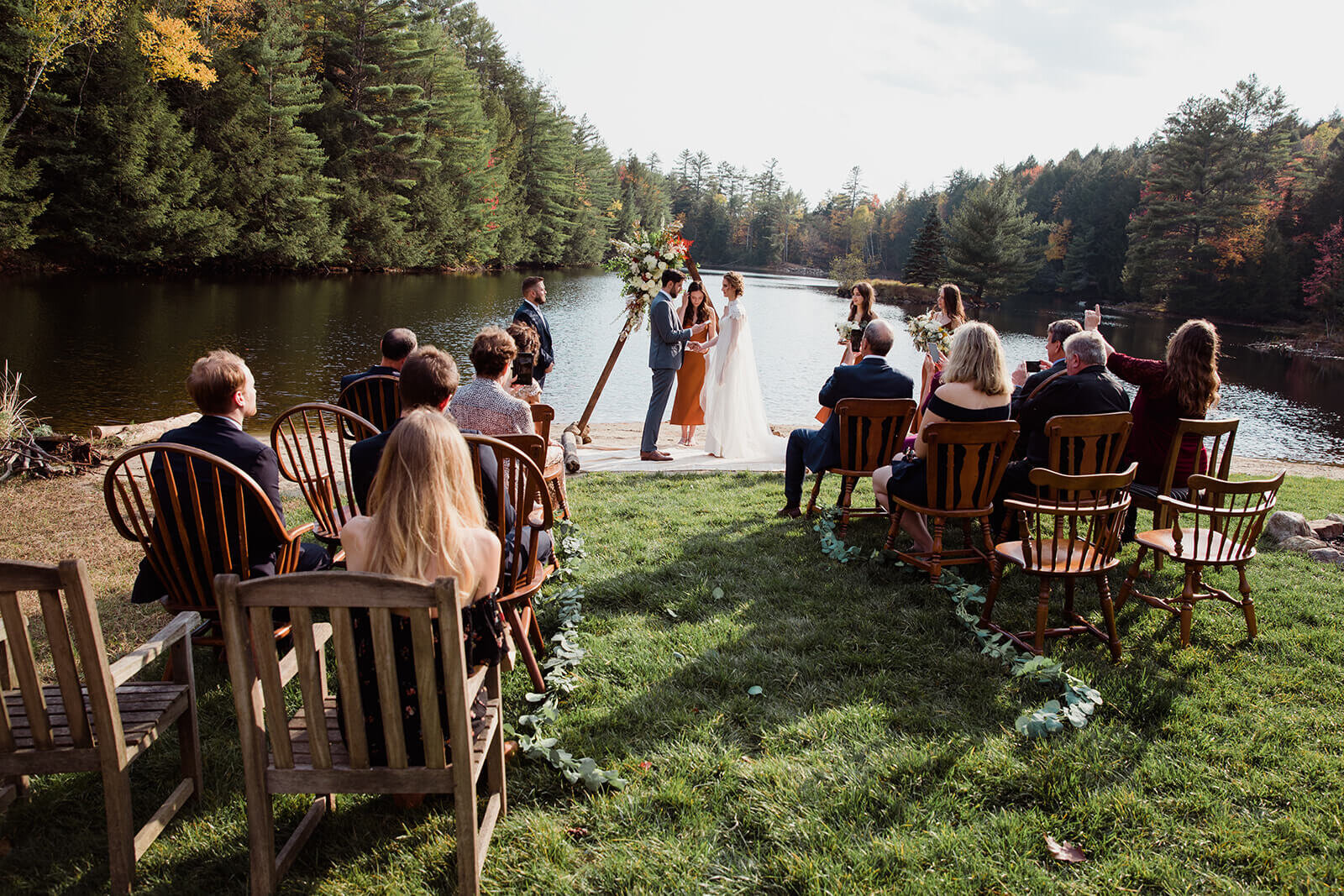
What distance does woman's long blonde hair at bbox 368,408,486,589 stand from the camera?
235 centimetres

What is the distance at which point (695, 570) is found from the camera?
16.3ft

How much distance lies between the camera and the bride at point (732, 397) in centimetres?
928

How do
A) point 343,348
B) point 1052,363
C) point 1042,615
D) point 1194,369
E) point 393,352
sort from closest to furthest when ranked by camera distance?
point 1042,615 → point 1194,369 → point 393,352 → point 1052,363 → point 343,348

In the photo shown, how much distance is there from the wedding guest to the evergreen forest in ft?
94.2

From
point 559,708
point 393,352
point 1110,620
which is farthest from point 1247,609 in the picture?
point 393,352

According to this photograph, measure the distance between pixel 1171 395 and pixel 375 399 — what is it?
5246 mm

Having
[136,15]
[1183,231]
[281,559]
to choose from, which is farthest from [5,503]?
[1183,231]

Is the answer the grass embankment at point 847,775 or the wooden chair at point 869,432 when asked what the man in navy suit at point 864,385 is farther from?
the grass embankment at point 847,775

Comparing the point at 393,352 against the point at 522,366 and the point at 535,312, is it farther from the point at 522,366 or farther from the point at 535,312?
the point at 535,312

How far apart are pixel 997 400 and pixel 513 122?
60.5m

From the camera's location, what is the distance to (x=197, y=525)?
324 centimetres

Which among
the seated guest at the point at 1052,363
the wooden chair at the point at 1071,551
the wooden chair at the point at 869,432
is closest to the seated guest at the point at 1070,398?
the seated guest at the point at 1052,363

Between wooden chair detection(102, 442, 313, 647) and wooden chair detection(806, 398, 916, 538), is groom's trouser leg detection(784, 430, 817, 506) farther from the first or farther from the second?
wooden chair detection(102, 442, 313, 647)

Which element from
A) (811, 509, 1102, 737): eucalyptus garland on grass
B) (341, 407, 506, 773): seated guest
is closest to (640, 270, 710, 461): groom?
(811, 509, 1102, 737): eucalyptus garland on grass
